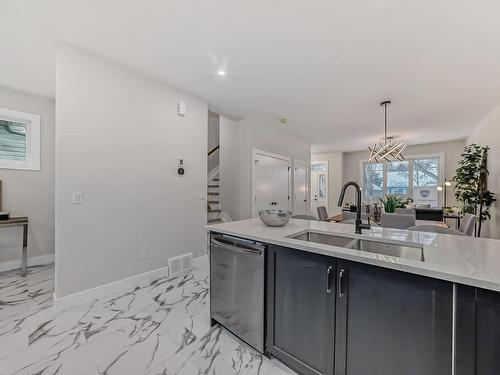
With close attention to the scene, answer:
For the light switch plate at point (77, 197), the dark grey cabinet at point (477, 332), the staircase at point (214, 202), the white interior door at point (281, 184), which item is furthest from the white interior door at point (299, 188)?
the dark grey cabinet at point (477, 332)

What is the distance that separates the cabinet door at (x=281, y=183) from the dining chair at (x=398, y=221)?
2.42 meters

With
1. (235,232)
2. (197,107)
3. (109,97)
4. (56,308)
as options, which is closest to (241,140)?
(197,107)

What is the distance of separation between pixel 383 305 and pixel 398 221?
217 cm

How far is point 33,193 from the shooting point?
3301mm

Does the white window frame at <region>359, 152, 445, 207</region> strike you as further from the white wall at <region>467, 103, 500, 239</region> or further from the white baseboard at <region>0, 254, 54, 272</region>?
the white baseboard at <region>0, 254, 54, 272</region>

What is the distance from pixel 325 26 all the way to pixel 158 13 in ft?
4.57

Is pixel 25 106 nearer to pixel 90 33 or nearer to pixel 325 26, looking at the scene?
pixel 90 33

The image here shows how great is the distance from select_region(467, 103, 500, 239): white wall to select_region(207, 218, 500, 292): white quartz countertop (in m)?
3.21

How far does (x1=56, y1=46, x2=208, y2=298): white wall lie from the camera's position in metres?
2.20

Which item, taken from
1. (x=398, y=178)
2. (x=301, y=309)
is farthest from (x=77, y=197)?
(x=398, y=178)

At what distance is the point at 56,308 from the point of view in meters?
2.11

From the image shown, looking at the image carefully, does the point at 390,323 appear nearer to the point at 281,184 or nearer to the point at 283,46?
the point at 283,46

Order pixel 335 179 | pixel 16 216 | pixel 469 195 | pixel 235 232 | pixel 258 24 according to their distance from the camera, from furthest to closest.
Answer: pixel 335 179 → pixel 469 195 → pixel 16 216 → pixel 258 24 → pixel 235 232

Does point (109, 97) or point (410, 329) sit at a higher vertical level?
point (109, 97)
